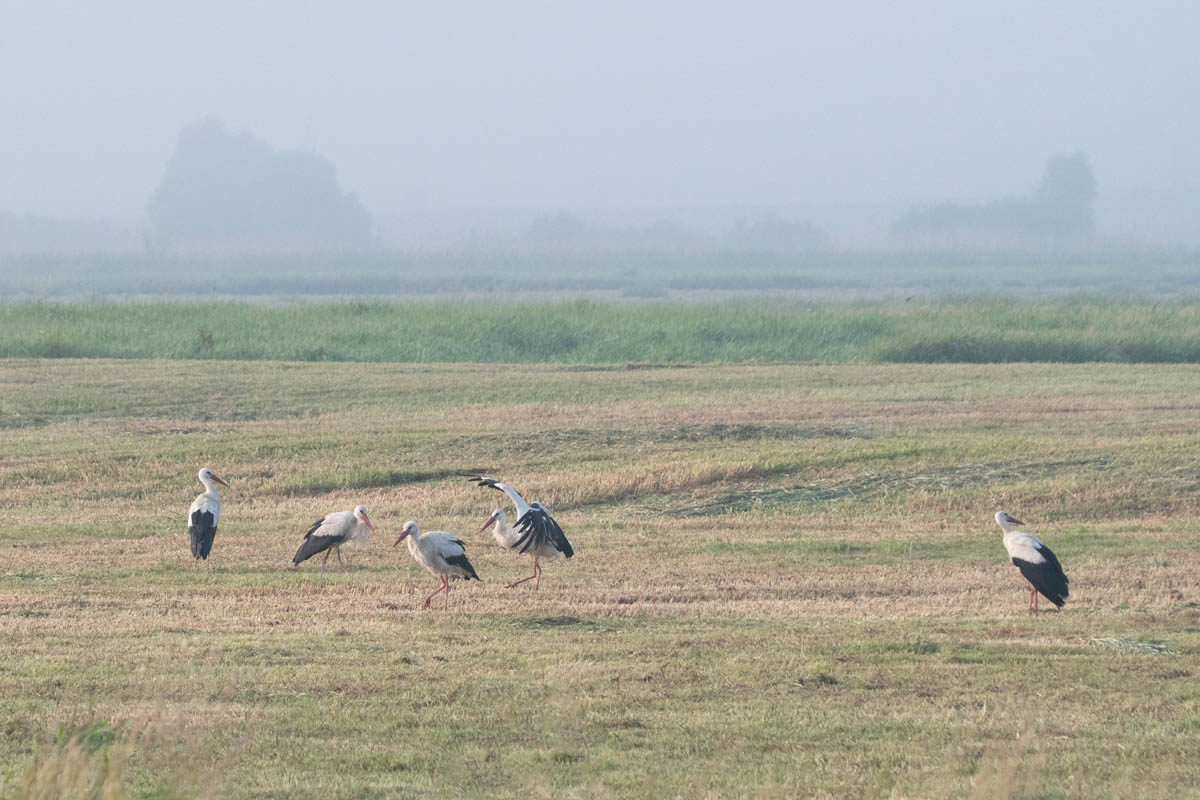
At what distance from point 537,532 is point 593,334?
3069 centimetres

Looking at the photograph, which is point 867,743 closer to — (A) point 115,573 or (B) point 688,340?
(A) point 115,573

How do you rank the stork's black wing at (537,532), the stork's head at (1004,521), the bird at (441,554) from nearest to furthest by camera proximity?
the bird at (441,554) < the stork's black wing at (537,532) < the stork's head at (1004,521)

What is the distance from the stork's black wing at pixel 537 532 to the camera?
12.3m

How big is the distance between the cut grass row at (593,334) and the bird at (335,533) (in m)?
24.0

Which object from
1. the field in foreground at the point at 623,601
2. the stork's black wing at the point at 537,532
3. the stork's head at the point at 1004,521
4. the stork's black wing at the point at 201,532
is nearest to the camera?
the field in foreground at the point at 623,601

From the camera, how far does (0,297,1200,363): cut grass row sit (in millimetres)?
38406

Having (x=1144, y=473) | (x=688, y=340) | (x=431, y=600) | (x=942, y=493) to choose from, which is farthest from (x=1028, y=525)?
(x=688, y=340)

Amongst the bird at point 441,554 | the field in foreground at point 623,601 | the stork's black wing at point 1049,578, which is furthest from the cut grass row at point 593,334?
the stork's black wing at point 1049,578

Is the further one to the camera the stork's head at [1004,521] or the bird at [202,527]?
the bird at [202,527]

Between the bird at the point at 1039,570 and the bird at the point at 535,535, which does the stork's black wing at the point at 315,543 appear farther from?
the bird at the point at 1039,570

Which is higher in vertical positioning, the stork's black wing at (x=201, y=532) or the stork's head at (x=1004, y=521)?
the stork's head at (x=1004, y=521)

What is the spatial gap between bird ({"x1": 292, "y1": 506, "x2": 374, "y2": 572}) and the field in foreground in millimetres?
292

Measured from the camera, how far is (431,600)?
11.9 m

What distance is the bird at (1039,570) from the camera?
1142 cm
